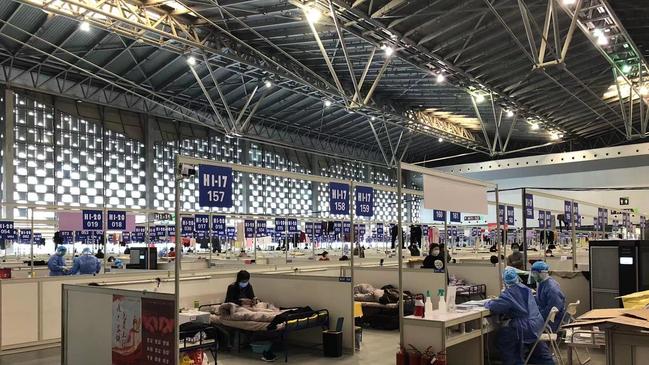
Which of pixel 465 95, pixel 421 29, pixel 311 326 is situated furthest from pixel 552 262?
pixel 465 95

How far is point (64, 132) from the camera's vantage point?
20.3 m

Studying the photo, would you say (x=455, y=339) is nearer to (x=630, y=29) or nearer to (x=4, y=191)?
(x=630, y=29)

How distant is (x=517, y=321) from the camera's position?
6.49 m

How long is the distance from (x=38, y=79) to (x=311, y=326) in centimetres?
1480

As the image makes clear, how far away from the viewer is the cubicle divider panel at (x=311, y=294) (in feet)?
26.3

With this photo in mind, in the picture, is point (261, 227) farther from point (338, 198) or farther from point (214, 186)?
point (214, 186)

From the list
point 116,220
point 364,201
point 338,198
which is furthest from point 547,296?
point 116,220

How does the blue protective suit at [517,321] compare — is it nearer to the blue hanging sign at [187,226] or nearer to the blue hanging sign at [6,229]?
the blue hanging sign at [187,226]

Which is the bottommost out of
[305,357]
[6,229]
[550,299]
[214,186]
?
[305,357]

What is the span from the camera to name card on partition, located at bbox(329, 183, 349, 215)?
804 cm

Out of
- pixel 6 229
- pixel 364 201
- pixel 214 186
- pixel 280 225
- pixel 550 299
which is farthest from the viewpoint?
pixel 280 225

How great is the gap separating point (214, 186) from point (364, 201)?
10.6ft

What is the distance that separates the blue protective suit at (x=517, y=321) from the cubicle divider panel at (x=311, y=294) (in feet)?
7.16

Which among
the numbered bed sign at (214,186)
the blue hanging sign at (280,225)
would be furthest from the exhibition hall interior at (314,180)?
the blue hanging sign at (280,225)
